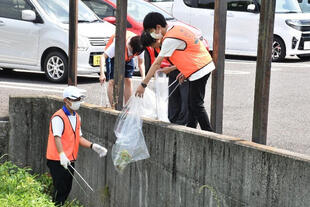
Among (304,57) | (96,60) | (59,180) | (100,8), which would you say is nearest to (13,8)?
(96,60)

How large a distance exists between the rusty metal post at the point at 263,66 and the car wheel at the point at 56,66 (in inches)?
264

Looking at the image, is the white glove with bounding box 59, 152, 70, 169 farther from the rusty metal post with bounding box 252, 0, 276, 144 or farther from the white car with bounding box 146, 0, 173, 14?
the white car with bounding box 146, 0, 173, 14

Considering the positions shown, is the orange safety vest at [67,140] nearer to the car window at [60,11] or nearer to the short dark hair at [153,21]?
the short dark hair at [153,21]

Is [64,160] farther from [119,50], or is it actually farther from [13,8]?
[13,8]

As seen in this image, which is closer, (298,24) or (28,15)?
(28,15)

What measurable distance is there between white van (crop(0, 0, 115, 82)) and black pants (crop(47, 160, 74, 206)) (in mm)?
4794

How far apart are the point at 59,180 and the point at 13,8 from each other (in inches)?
241

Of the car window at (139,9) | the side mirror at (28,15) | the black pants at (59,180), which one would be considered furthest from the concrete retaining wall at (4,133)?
the car window at (139,9)

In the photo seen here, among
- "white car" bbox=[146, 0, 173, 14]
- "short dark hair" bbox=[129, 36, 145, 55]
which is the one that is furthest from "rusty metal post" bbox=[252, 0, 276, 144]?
"white car" bbox=[146, 0, 173, 14]

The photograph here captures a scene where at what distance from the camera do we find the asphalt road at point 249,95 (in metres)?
8.77

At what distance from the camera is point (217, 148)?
5824mm

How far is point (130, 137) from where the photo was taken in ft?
22.7

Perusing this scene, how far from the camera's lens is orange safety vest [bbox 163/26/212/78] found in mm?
6895

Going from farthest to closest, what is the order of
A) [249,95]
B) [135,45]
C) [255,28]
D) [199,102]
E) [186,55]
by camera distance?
[255,28]
[249,95]
[135,45]
[199,102]
[186,55]
